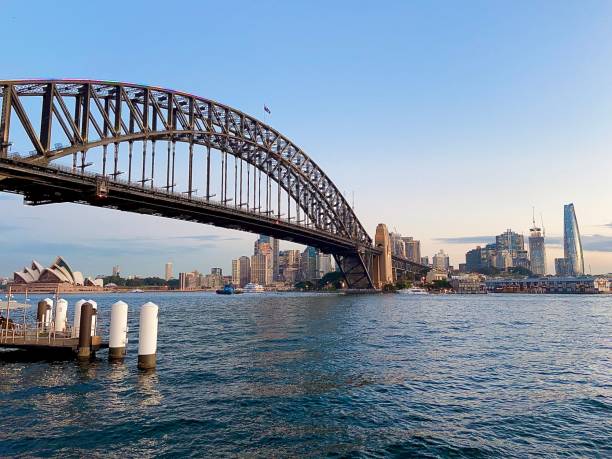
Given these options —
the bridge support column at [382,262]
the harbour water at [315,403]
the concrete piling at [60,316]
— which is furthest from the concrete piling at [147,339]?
the bridge support column at [382,262]

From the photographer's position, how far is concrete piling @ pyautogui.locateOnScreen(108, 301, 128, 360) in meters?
21.1

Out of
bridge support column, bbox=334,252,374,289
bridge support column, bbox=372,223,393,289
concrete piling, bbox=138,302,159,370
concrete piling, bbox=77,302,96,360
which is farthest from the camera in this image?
bridge support column, bbox=372,223,393,289

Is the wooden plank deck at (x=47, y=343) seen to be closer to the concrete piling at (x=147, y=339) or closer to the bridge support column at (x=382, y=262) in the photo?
the concrete piling at (x=147, y=339)

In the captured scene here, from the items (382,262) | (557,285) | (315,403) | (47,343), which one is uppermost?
(382,262)

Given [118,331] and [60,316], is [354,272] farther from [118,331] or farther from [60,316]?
[118,331]

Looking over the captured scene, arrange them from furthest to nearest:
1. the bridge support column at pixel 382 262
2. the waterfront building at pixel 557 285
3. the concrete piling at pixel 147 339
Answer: the waterfront building at pixel 557 285, the bridge support column at pixel 382 262, the concrete piling at pixel 147 339

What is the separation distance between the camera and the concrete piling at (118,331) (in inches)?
832

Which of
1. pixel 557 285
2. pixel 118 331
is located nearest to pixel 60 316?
pixel 118 331

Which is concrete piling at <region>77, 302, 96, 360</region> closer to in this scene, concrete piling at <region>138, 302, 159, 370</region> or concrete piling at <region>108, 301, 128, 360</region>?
concrete piling at <region>108, 301, 128, 360</region>

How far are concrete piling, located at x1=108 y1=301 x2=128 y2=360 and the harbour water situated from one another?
626 mm

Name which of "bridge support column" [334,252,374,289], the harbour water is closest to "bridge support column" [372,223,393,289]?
"bridge support column" [334,252,374,289]

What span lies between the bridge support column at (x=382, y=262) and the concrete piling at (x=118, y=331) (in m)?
124

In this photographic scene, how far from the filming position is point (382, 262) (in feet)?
477

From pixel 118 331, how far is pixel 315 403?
11763mm
